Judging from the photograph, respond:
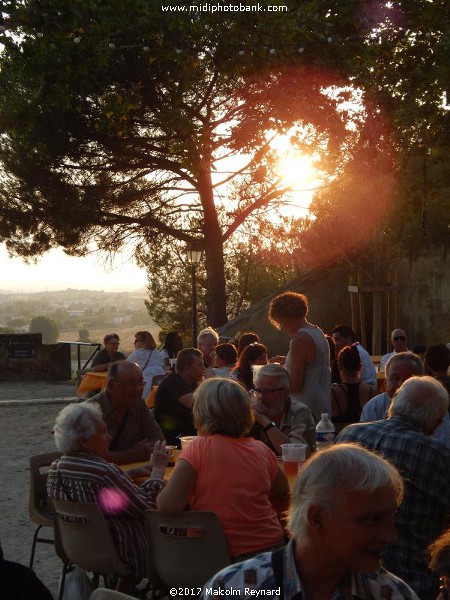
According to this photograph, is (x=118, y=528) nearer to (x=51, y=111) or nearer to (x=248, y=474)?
(x=248, y=474)

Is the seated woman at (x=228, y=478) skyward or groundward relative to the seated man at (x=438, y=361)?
groundward

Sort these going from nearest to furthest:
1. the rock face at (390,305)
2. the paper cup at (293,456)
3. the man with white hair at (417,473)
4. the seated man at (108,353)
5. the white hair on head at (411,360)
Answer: the man with white hair at (417,473) → the paper cup at (293,456) → the white hair on head at (411,360) → the seated man at (108,353) → the rock face at (390,305)

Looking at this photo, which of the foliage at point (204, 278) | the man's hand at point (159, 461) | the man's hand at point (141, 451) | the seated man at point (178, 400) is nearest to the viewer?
the man's hand at point (159, 461)

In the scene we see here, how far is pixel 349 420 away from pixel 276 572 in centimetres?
473

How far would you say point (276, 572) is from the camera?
1.99m

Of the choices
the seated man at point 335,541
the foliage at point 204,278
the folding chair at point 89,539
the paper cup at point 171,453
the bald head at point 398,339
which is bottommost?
the folding chair at point 89,539

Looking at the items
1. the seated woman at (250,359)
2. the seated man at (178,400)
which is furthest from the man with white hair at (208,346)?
the seated man at (178,400)

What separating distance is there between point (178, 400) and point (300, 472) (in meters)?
4.17

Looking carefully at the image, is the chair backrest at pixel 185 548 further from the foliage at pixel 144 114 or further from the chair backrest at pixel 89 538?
the foliage at pixel 144 114

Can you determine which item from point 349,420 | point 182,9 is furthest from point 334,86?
point 349,420

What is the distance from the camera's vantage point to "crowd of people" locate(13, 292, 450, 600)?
2.00 metres

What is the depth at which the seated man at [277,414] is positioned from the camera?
4844 millimetres

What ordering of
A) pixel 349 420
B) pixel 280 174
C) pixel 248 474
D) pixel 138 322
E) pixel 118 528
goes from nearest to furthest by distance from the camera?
pixel 248 474 → pixel 118 528 → pixel 349 420 → pixel 280 174 → pixel 138 322

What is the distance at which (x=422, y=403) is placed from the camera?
3533 mm
